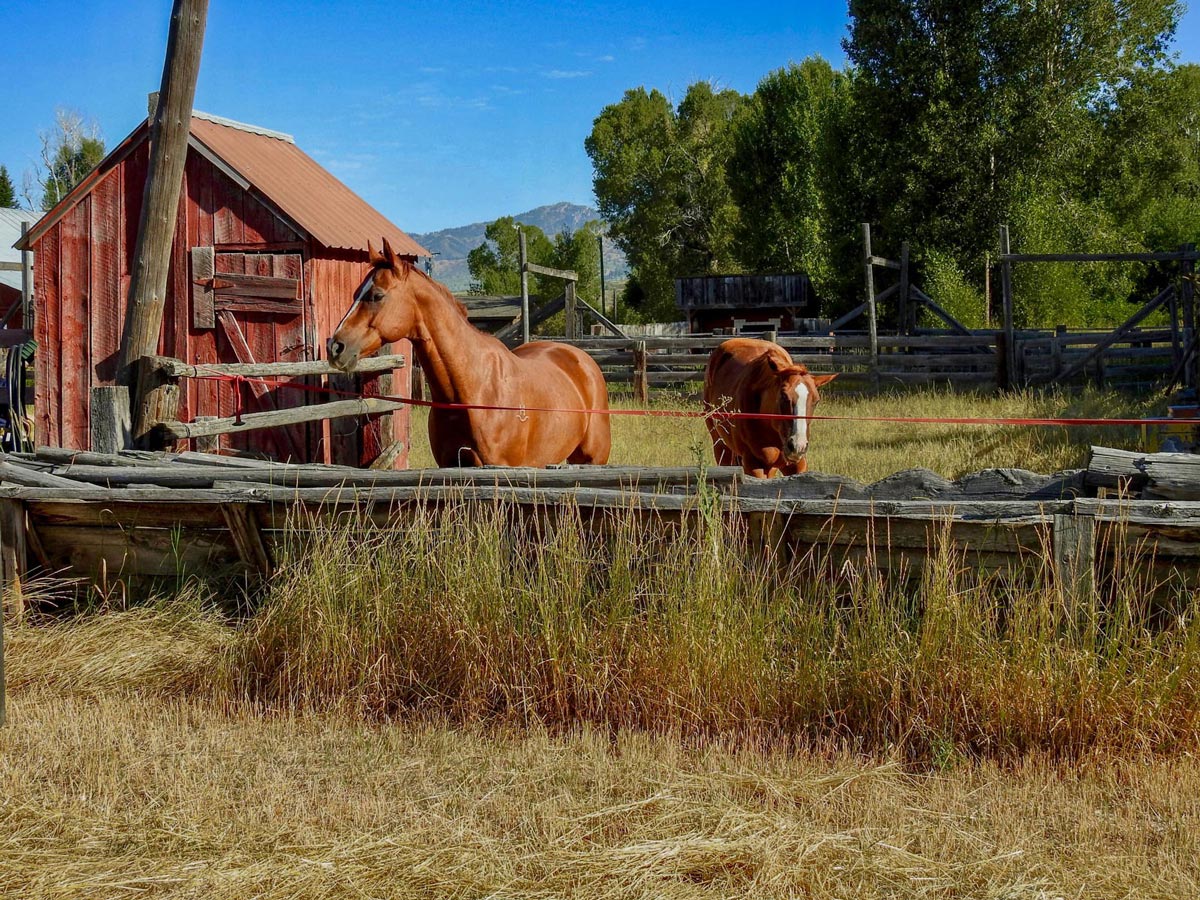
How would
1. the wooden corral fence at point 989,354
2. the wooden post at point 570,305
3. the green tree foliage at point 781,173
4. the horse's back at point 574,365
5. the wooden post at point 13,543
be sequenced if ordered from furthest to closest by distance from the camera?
the green tree foliage at point 781,173 < the wooden post at point 570,305 < the wooden corral fence at point 989,354 < the horse's back at point 574,365 < the wooden post at point 13,543

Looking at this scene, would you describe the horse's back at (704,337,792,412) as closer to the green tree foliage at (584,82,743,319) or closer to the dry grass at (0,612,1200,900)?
the dry grass at (0,612,1200,900)

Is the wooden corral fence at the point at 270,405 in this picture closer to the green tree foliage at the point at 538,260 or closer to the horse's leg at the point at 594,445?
the horse's leg at the point at 594,445

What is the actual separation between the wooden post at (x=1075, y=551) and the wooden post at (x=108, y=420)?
5.54 meters

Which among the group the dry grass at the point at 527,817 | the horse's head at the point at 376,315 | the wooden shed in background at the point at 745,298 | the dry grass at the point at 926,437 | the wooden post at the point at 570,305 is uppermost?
the wooden shed in background at the point at 745,298

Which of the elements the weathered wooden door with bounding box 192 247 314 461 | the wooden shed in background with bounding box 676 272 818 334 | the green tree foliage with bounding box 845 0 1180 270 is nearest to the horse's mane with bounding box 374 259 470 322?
the weathered wooden door with bounding box 192 247 314 461

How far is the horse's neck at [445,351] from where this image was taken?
7.68 meters

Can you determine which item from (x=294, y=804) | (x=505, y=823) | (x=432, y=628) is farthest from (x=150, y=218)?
(x=505, y=823)

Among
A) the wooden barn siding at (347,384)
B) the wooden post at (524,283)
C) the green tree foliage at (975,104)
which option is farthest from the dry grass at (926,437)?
the green tree foliage at (975,104)

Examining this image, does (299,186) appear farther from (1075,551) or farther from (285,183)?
(1075,551)

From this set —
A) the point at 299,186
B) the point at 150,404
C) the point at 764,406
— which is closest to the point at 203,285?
the point at 299,186

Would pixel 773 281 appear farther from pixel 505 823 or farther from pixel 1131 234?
pixel 505 823

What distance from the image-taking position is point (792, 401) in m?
8.43

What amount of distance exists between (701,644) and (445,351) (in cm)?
362

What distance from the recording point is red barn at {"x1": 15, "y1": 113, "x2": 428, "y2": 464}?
11328 millimetres
